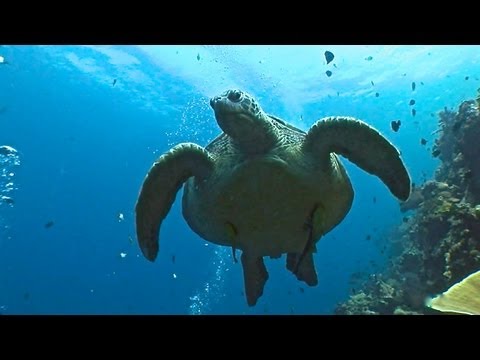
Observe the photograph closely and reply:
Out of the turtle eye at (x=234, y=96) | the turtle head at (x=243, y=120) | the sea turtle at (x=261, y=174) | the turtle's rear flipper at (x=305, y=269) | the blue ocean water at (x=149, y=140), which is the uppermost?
the blue ocean water at (x=149, y=140)

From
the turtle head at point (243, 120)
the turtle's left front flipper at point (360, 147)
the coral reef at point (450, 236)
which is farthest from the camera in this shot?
the coral reef at point (450, 236)

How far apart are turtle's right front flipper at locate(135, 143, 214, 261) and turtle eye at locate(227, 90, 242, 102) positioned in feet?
2.17

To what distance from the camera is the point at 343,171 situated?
4.78m

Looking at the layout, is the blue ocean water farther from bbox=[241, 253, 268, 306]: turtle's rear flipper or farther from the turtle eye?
the turtle eye

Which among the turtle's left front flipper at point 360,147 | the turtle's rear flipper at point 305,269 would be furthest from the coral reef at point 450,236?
the turtle's left front flipper at point 360,147

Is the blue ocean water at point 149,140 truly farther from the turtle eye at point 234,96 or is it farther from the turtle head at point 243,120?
the turtle eye at point 234,96

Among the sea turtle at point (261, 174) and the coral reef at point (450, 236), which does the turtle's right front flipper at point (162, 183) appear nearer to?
the sea turtle at point (261, 174)

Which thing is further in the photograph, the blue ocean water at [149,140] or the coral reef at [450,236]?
the blue ocean water at [149,140]

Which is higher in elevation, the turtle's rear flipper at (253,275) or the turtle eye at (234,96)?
the turtle eye at (234,96)

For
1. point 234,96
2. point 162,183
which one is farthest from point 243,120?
point 162,183

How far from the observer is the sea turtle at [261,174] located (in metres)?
3.85

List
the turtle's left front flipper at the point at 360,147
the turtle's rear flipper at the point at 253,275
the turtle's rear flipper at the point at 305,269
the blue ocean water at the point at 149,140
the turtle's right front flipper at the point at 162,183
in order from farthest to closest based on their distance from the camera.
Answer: the blue ocean water at the point at 149,140, the turtle's rear flipper at the point at 305,269, the turtle's rear flipper at the point at 253,275, the turtle's right front flipper at the point at 162,183, the turtle's left front flipper at the point at 360,147
